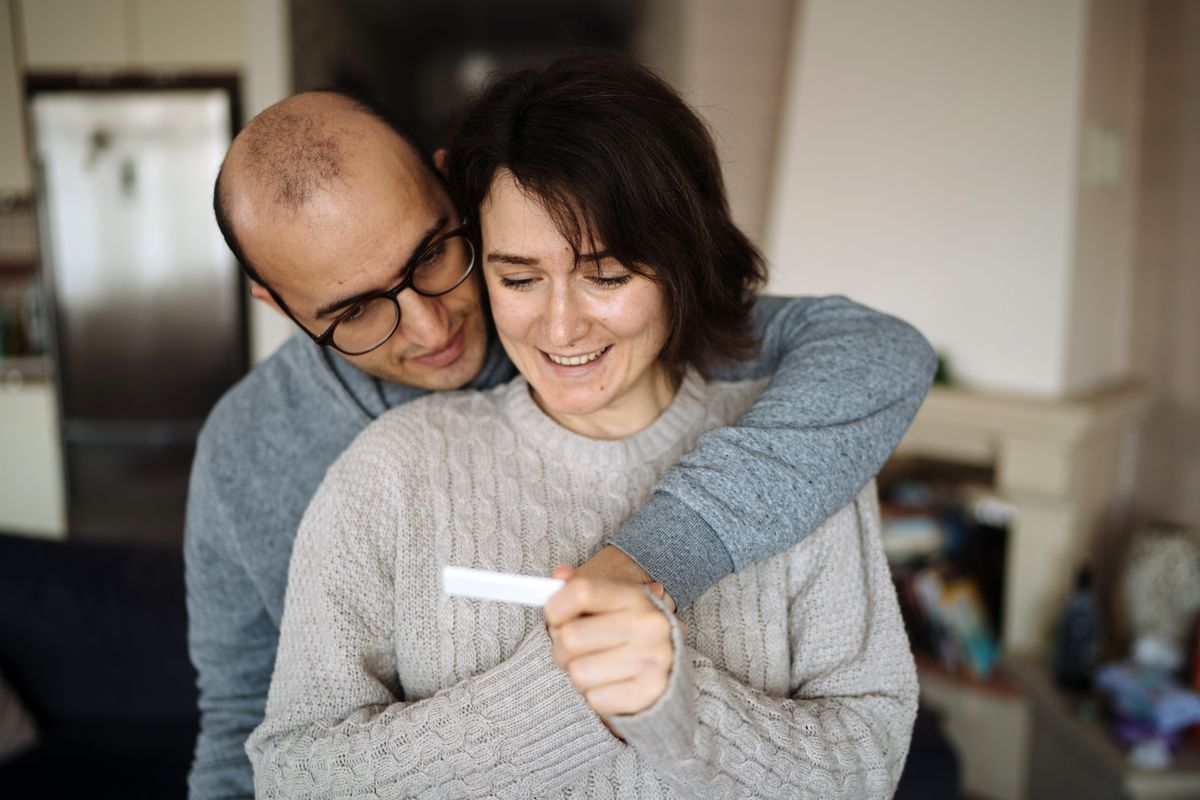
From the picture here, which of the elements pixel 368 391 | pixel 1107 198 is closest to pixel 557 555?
pixel 368 391

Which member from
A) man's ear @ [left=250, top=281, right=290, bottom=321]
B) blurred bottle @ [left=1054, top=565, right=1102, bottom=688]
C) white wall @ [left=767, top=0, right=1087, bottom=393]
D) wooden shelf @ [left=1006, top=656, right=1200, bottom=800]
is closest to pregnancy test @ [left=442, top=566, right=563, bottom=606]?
man's ear @ [left=250, top=281, right=290, bottom=321]

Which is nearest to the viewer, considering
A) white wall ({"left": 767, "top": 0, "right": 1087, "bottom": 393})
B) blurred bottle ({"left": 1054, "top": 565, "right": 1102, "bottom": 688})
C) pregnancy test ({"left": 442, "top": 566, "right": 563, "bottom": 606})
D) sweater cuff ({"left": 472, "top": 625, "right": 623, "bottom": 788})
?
pregnancy test ({"left": 442, "top": 566, "right": 563, "bottom": 606})

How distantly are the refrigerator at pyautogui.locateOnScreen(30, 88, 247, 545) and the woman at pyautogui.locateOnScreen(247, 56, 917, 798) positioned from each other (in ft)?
8.95

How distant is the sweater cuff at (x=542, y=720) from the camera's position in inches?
31.8

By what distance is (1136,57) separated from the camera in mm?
2473

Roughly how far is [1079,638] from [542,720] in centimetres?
180

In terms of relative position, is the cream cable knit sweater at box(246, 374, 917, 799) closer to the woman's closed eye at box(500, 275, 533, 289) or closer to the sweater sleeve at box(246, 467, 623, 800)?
the sweater sleeve at box(246, 467, 623, 800)

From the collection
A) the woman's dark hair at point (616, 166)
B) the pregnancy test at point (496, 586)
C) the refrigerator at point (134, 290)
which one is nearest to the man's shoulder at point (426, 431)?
the woman's dark hair at point (616, 166)

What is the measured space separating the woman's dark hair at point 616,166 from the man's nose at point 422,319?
12cm

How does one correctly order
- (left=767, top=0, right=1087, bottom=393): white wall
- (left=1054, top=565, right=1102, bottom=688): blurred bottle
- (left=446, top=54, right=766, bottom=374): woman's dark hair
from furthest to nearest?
(left=767, top=0, right=1087, bottom=393): white wall < (left=1054, top=565, right=1102, bottom=688): blurred bottle < (left=446, top=54, right=766, bottom=374): woman's dark hair

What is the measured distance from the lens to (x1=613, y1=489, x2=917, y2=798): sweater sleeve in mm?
754

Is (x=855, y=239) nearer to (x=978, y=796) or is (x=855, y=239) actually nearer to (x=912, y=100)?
(x=912, y=100)

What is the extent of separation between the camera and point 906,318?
103 inches

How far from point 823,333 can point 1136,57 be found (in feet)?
6.50
